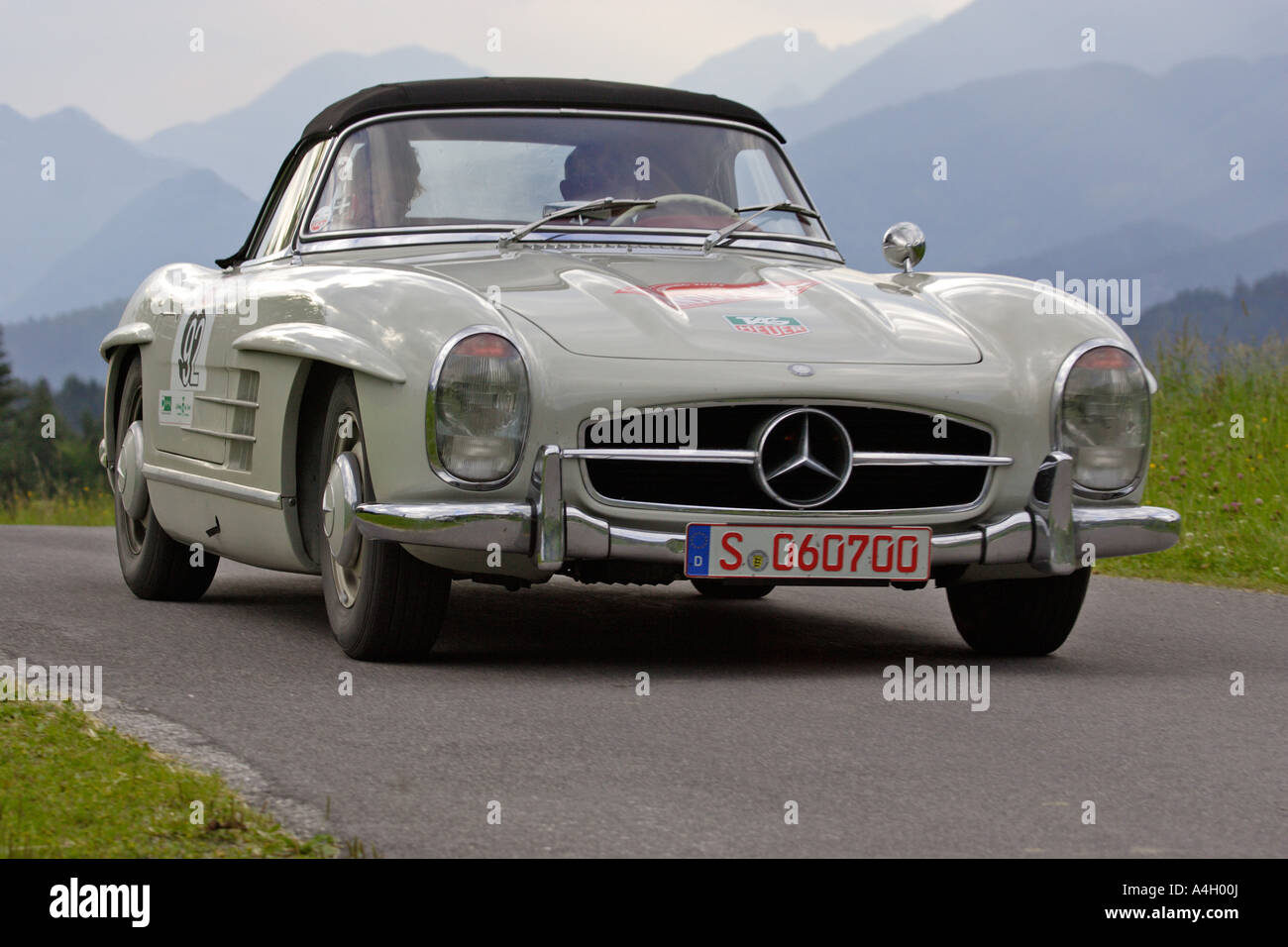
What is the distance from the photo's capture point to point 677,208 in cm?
624

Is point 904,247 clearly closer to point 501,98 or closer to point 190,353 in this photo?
point 501,98

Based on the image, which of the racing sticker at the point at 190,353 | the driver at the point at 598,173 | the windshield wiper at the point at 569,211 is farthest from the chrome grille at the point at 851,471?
the racing sticker at the point at 190,353

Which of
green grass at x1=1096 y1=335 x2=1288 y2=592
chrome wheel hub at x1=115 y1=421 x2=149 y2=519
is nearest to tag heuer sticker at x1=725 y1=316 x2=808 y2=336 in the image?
chrome wheel hub at x1=115 y1=421 x2=149 y2=519

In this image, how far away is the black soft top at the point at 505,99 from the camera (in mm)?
6289

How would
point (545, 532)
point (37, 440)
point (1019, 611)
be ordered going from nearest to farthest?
1. point (545, 532)
2. point (1019, 611)
3. point (37, 440)

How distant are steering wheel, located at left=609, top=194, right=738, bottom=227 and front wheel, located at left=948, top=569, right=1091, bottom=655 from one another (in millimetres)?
1615

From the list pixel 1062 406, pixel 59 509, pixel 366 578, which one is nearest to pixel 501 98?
pixel 366 578

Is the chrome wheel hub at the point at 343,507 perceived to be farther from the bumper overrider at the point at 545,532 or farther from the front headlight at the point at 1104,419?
the front headlight at the point at 1104,419

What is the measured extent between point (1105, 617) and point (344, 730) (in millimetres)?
3688

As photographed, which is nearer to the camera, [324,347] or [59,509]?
[324,347]

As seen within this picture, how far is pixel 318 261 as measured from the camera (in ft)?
19.6

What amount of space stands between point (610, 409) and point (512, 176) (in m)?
1.71

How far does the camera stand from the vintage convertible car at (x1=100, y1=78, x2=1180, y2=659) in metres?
4.69

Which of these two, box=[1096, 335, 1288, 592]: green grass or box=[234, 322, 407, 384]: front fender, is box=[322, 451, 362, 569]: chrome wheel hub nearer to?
box=[234, 322, 407, 384]: front fender
